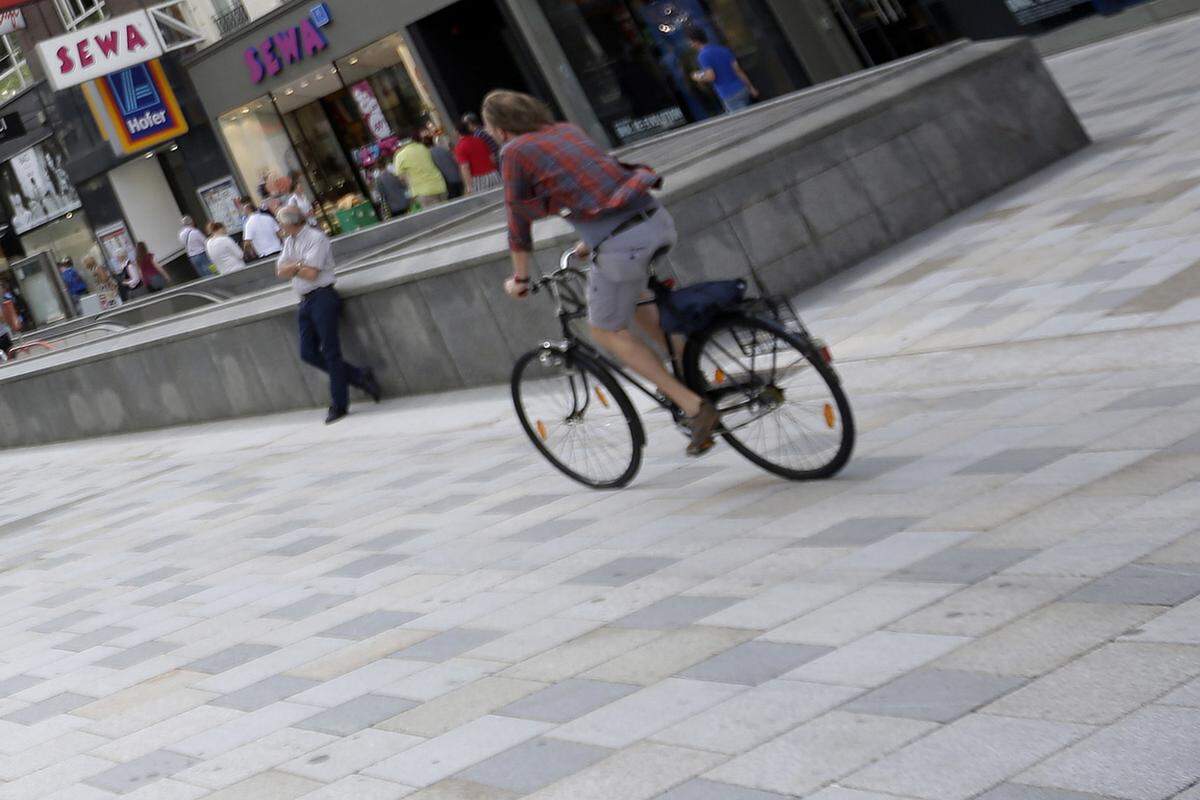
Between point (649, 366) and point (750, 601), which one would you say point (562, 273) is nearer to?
point (649, 366)

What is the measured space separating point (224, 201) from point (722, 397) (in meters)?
29.3

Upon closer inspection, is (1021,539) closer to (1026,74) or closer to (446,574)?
(446,574)

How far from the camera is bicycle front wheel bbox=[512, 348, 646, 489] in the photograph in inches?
285

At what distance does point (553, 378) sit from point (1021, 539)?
313 centimetres

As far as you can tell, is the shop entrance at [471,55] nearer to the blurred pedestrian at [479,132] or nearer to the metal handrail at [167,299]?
the metal handrail at [167,299]

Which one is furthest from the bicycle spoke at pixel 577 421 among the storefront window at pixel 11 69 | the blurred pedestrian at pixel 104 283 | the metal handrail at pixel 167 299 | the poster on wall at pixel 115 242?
the storefront window at pixel 11 69

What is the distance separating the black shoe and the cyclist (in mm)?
6468

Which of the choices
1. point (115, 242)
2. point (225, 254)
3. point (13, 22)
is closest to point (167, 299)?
point (225, 254)

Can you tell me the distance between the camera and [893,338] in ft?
28.9

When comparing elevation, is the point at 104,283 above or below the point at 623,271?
above

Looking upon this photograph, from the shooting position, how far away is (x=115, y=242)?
126ft

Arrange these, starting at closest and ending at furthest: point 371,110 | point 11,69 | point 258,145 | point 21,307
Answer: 1. point 371,110
2. point 258,145
3. point 11,69
4. point 21,307

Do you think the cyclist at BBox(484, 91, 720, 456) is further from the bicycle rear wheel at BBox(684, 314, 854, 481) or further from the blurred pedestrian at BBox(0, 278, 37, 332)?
the blurred pedestrian at BBox(0, 278, 37, 332)

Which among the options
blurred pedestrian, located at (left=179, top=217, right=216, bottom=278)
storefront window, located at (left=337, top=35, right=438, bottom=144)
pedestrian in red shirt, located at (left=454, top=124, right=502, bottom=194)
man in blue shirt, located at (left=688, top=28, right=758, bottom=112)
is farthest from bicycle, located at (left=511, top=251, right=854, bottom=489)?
blurred pedestrian, located at (left=179, top=217, right=216, bottom=278)
